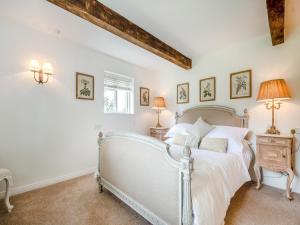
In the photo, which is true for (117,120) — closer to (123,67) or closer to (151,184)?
(123,67)

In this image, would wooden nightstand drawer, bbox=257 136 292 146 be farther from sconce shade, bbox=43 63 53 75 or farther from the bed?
sconce shade, bbox=43 63 53 75

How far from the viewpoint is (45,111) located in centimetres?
263

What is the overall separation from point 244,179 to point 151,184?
1609 mm

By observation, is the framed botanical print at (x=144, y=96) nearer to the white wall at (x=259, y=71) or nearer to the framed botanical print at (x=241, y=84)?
the white wall at (x=259, y=71)

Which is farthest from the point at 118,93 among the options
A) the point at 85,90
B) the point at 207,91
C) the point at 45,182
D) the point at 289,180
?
the point at 289,180

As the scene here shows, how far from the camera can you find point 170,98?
430 cm

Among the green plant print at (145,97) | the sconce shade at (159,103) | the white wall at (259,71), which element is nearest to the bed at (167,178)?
the white wall at (259,71)

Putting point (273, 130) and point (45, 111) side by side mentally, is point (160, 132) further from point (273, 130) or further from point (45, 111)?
point (45, 111)

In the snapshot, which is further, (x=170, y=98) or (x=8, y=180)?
(x=170, y=98)

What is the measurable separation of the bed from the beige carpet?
0.20 m

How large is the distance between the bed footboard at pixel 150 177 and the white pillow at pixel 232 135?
155 centimetres

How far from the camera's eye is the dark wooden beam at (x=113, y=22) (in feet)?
5.55

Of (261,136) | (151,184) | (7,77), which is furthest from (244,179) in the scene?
(7,77)

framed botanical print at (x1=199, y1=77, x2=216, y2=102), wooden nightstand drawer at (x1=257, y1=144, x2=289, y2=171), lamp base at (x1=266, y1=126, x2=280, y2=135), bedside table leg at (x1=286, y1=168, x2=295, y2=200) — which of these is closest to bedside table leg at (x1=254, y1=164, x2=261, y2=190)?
wooden nightstand drawer at (x1=257, y1=144, x2=289, y2=171)
